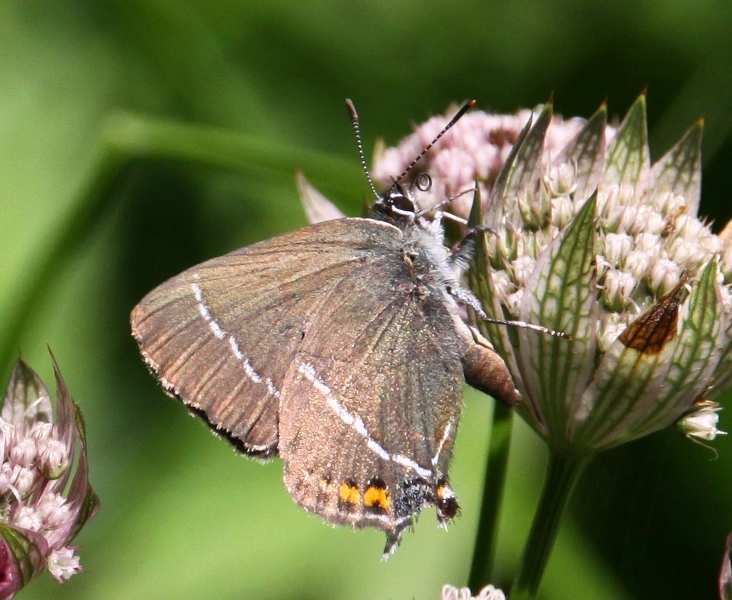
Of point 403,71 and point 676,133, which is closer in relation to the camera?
point 676,133

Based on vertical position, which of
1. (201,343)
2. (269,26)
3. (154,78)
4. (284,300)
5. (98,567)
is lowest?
(98,567)

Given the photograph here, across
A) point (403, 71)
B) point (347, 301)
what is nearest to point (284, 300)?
point (347, 301)

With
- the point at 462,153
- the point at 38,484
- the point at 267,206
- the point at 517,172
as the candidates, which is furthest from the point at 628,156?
the point at 267,206

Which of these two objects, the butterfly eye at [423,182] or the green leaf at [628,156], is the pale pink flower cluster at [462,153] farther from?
the green leaf at [628,156]

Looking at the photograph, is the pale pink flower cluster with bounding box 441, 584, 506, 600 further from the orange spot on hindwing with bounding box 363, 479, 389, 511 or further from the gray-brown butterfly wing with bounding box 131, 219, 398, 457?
the gray-brown butterfly wing with bounding box 131, 219, 398, 457

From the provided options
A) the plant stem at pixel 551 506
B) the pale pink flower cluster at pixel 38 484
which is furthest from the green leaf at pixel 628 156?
the pale pink flower cluster at pixel 38 484

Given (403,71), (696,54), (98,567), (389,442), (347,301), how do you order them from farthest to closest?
1. (403,71)
2. (696,54)
3. (98,567)
4. (347,301)
5. (389,442)

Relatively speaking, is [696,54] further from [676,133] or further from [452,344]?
[452,344]
